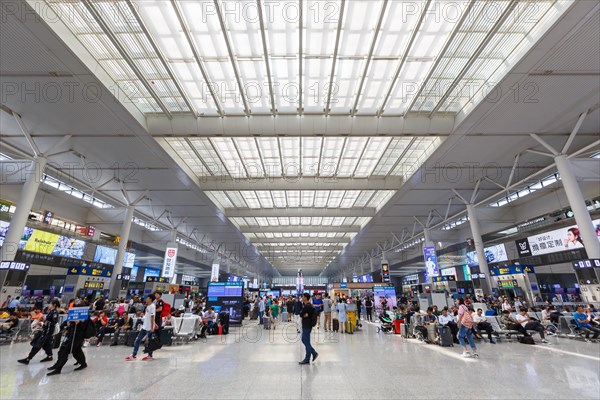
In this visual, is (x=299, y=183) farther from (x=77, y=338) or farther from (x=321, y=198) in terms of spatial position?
(x=77, y=338)

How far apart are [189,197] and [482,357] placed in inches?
817

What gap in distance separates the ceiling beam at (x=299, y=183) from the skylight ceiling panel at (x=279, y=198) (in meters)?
3.98

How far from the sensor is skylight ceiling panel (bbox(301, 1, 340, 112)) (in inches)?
350

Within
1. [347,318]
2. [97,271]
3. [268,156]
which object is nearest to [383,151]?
[268,156]

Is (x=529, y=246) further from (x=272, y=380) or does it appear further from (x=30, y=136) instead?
(x=30, y=136)

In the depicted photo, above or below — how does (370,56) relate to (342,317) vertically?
above

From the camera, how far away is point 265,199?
26.8m

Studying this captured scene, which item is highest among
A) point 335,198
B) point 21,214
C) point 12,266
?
point 335,198

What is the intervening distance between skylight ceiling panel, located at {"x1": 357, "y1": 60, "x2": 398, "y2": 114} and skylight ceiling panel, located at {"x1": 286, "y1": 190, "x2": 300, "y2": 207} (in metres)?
12.4

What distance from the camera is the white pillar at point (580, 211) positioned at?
13031 mm

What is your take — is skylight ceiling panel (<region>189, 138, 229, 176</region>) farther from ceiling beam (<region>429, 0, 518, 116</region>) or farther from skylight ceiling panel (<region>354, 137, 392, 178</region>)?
ceiling beam (<region>429, 0, 518, 116</region>)

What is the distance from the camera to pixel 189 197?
22.8 m

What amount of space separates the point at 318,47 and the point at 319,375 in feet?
33.4

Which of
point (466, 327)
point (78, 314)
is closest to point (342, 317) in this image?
point (466, 327)
